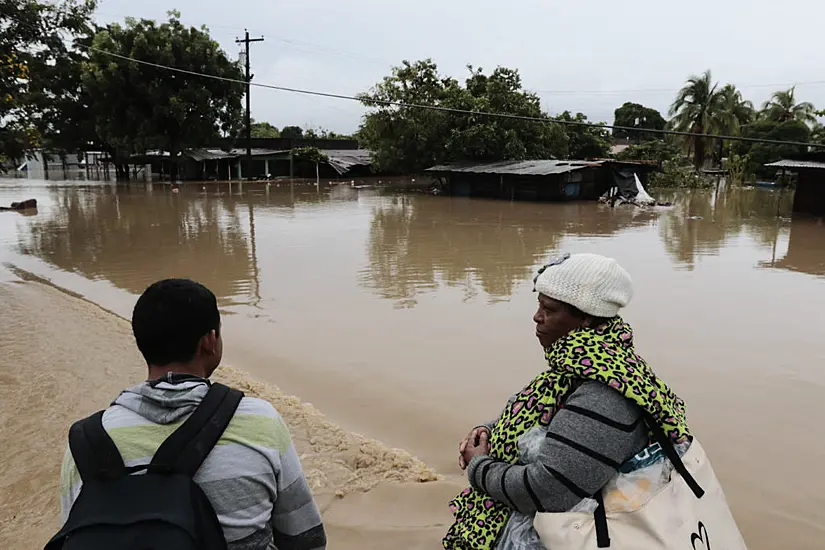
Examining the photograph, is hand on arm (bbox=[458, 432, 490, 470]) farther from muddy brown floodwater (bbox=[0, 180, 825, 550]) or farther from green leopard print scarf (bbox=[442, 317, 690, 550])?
muddy brown floodwater (bbox=[0, 180, 825, 550])

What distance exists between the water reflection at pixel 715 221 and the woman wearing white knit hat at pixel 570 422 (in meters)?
10.7

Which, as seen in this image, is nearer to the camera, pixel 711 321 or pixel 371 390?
pixel 371 390

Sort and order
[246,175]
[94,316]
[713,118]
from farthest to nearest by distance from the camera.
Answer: [246,175], [713,118], [94,316]

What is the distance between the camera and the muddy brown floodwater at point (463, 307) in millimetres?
4535

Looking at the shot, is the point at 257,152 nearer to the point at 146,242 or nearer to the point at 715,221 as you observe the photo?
the point at 146,242

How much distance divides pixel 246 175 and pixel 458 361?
3795 centimetres

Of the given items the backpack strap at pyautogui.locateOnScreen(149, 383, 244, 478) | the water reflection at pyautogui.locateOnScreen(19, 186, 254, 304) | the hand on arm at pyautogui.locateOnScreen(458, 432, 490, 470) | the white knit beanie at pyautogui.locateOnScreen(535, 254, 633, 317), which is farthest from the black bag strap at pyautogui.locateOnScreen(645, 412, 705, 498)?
the water reflection at pyautogui.locateOnScreen(19, 186, 254, 304)

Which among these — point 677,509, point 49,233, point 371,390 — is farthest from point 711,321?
point 49,233

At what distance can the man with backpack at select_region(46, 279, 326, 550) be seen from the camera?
1154 mm

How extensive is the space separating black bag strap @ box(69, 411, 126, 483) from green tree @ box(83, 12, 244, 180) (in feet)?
110

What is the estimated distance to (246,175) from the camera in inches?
1625

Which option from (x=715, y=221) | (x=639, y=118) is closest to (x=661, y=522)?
(x=715, y=221)

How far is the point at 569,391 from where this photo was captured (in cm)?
150

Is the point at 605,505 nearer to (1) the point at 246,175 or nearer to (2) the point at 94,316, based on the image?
(2) the point at 94,316
